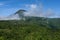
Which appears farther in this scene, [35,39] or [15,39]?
[15,39]

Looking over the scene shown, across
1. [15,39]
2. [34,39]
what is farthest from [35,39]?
[15,39]

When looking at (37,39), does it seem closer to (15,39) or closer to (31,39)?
(31,39)

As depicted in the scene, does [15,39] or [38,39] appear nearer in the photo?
[38,39]


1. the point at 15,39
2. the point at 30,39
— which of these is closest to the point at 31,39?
the point at 30,39

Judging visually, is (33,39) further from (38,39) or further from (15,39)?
(15,39)

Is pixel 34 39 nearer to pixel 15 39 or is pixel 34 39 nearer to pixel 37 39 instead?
pixel 37 39

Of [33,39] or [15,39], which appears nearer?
[33,39]
